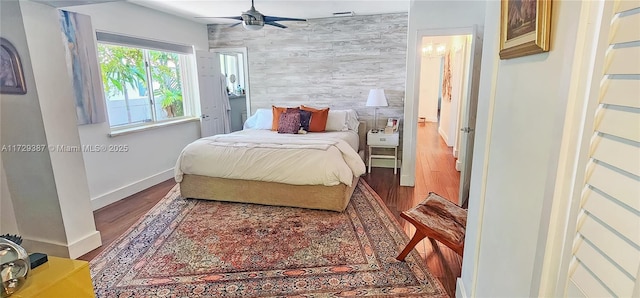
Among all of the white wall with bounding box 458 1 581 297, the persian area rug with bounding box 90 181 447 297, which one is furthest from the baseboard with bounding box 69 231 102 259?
the white wall with bounding box 458 1 581 297

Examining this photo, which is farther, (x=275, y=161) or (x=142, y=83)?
(x=142, y=83)

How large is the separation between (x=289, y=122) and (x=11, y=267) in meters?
3.29

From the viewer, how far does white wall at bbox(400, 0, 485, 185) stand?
11.0 feet

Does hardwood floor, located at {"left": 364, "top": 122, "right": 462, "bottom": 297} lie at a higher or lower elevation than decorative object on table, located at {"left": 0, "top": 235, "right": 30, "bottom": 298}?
lower

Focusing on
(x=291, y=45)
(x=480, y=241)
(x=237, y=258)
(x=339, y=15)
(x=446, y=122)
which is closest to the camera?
(x=480, y=241)

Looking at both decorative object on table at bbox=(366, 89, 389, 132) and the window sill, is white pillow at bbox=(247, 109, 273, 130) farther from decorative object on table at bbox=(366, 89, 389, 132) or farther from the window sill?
decorative object on table at bbox=(366, 89, 389, 132)

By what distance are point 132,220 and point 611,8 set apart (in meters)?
3.59

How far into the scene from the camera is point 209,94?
16.1ft

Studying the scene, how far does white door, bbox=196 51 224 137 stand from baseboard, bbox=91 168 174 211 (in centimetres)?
91

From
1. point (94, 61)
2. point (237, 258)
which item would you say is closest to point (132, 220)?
point (237, 258)

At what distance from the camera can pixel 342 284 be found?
2029mm

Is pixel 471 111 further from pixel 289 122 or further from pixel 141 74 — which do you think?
pixel 141 74

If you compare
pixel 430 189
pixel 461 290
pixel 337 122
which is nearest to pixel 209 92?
pixel 337 122

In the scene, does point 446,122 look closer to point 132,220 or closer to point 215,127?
point 215,127
